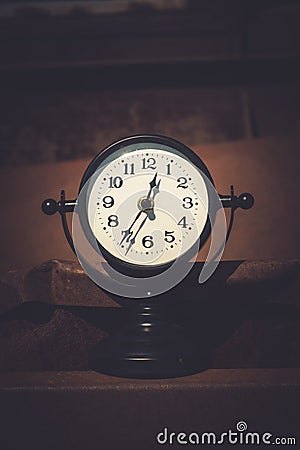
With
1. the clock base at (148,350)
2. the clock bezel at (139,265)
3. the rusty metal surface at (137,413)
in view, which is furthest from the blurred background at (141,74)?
the rusty metal surface at (137,413)

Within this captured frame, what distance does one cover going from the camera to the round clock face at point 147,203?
1.30 metres

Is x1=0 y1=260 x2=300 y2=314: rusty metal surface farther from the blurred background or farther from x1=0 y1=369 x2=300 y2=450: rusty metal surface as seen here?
the blurred background

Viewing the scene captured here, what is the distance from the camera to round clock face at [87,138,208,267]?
4.26ft

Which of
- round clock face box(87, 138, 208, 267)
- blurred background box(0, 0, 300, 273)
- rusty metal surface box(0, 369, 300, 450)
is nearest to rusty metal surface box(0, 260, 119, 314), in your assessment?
round clock face box(87, 138, 208, 267)

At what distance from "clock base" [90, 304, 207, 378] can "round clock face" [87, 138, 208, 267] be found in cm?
13

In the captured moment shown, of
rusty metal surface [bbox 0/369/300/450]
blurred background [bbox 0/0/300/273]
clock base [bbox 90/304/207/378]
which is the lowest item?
rusty metal surface [bbox 0/369/300/450]

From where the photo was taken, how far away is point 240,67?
2.08 m

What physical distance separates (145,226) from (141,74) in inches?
35.7

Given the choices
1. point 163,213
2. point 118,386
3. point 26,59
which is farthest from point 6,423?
point 26,59

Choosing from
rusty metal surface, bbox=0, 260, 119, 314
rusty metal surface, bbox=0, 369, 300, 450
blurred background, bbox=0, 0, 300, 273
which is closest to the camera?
rusty metal surface, bbox=0, 369, 300, 450

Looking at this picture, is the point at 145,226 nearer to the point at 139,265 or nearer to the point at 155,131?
the point at 139,265

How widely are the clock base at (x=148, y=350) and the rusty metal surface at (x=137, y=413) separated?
9 centimetres

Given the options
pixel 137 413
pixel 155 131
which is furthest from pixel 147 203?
pixel 155 131

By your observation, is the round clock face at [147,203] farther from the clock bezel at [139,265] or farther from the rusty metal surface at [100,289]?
the rusty metal surface at [100,289]
